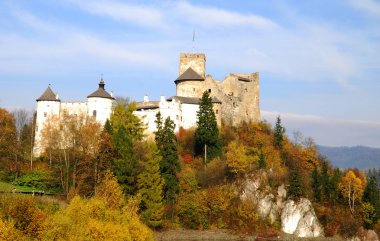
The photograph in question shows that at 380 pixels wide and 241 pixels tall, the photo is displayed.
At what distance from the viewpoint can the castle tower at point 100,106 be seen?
6681cm

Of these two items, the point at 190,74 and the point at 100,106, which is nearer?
the point at 100,106

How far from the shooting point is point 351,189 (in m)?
66.7

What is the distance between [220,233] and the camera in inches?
2251

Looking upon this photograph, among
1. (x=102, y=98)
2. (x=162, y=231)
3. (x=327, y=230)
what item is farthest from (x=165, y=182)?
(x=327, y=230)

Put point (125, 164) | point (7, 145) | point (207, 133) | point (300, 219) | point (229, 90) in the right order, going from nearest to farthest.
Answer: point (125, 164) → point (300, 219) → point (7, 145) → point (207, 133) → point (229, 90)

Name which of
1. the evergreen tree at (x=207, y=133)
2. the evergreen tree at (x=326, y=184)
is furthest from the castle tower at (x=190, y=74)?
the evergreen tree at (x=326, y=184)

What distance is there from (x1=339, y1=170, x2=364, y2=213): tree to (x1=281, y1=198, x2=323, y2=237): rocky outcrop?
6142 millimetres

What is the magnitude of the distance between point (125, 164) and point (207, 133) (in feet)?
39.9

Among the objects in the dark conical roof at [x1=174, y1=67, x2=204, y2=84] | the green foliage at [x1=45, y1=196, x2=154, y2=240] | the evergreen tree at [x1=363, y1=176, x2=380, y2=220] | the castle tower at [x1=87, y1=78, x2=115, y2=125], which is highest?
the dark conical roof at [x1=174, y1=67, x2=204, y2=84]

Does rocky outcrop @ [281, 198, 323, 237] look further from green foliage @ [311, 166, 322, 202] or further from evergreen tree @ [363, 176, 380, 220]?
evergreen tree @ [363, 176, 380, 220]

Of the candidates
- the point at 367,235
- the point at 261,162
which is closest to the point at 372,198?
the point at 367,235

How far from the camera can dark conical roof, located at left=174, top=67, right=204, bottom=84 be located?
7619 centimetres

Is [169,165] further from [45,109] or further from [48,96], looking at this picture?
[48,96]

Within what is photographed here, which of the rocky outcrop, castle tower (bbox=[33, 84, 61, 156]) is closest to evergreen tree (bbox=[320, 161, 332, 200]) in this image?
the rocky outcrop
